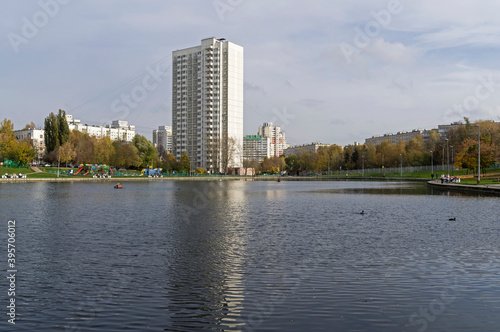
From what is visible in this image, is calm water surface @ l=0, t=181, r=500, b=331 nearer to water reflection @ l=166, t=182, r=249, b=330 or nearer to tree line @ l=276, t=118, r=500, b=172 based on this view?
water reflection @ l=166, t=182, r=249, b=330

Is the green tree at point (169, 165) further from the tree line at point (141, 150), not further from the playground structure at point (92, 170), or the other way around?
the playground structure at point (92, 170)

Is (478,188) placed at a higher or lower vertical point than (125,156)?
lower

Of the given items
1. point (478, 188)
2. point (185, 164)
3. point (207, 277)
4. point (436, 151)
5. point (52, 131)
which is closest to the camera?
point (207, 277)

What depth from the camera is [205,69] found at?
181750mm

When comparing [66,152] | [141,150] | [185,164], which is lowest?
[185,164]

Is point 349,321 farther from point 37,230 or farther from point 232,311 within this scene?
point 37,230

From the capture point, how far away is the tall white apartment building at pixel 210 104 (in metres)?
181

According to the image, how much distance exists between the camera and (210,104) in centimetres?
18188

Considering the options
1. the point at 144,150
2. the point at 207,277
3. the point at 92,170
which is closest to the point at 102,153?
the point at 144,150

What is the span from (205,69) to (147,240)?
170m

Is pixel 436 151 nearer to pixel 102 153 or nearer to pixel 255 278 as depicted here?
pixel 102 153

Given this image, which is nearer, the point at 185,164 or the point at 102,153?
the point at 102,153

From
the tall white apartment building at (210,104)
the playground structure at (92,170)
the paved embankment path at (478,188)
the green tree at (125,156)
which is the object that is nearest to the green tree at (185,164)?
the tall white apartment building at (210,104)

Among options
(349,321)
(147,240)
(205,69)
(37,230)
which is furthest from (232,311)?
(205,69)
